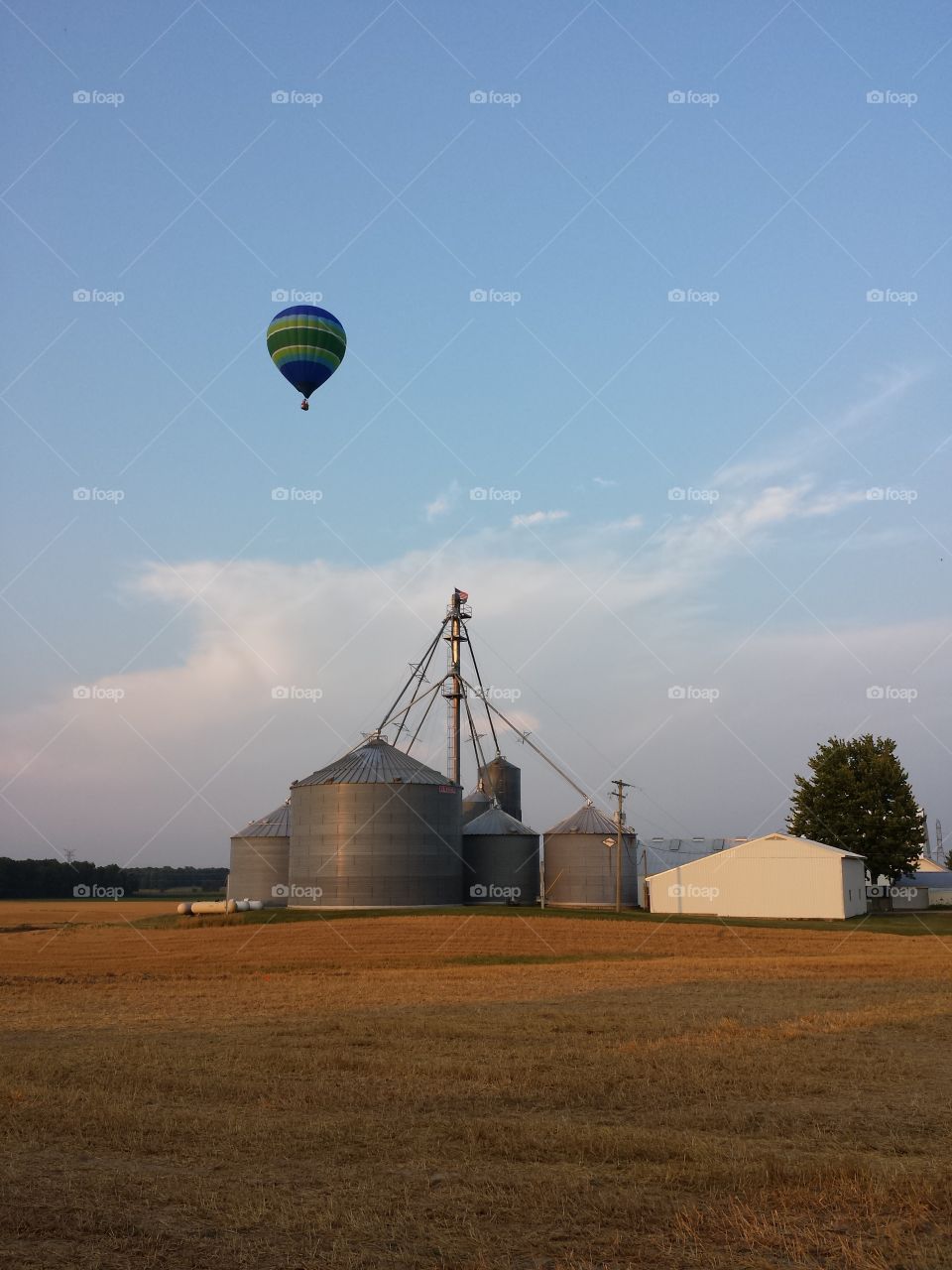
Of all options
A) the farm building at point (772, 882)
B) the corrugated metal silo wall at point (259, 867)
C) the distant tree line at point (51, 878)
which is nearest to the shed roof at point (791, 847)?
the farm building at point (772, 882)

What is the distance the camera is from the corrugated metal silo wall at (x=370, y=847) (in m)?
73.0

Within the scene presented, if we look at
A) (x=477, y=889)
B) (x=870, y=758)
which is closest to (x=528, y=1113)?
(x=477, y=889)

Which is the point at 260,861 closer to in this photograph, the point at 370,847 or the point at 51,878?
the point at 370,847

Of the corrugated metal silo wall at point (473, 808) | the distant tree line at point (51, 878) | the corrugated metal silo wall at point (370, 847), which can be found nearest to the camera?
the corrugated metal silo wall at point (370, 847)

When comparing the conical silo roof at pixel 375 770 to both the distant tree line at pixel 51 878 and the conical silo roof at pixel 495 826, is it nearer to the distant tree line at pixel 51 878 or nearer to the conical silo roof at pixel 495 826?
the conical silo roof at pixel 495 826

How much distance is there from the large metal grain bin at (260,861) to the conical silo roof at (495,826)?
590 inches

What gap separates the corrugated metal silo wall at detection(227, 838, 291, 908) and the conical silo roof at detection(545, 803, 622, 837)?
21670 millimetres

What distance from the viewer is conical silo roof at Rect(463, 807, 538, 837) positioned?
84.6 m

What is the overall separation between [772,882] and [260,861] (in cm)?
3994

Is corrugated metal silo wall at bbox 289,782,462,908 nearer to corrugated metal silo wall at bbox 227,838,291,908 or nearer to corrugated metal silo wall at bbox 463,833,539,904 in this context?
corrugated metal silo wall at bbox 463,833,539,904

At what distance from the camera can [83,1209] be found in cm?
996

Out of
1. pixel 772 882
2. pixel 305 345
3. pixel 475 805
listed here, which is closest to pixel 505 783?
pixel 475 805

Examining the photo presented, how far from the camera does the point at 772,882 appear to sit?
7262 cm

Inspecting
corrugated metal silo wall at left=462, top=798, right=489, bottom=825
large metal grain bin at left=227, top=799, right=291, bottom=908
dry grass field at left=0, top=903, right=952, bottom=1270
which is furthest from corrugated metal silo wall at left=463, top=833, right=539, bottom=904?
dry grass field at left=0, top=903, right=952, bottom=1270
